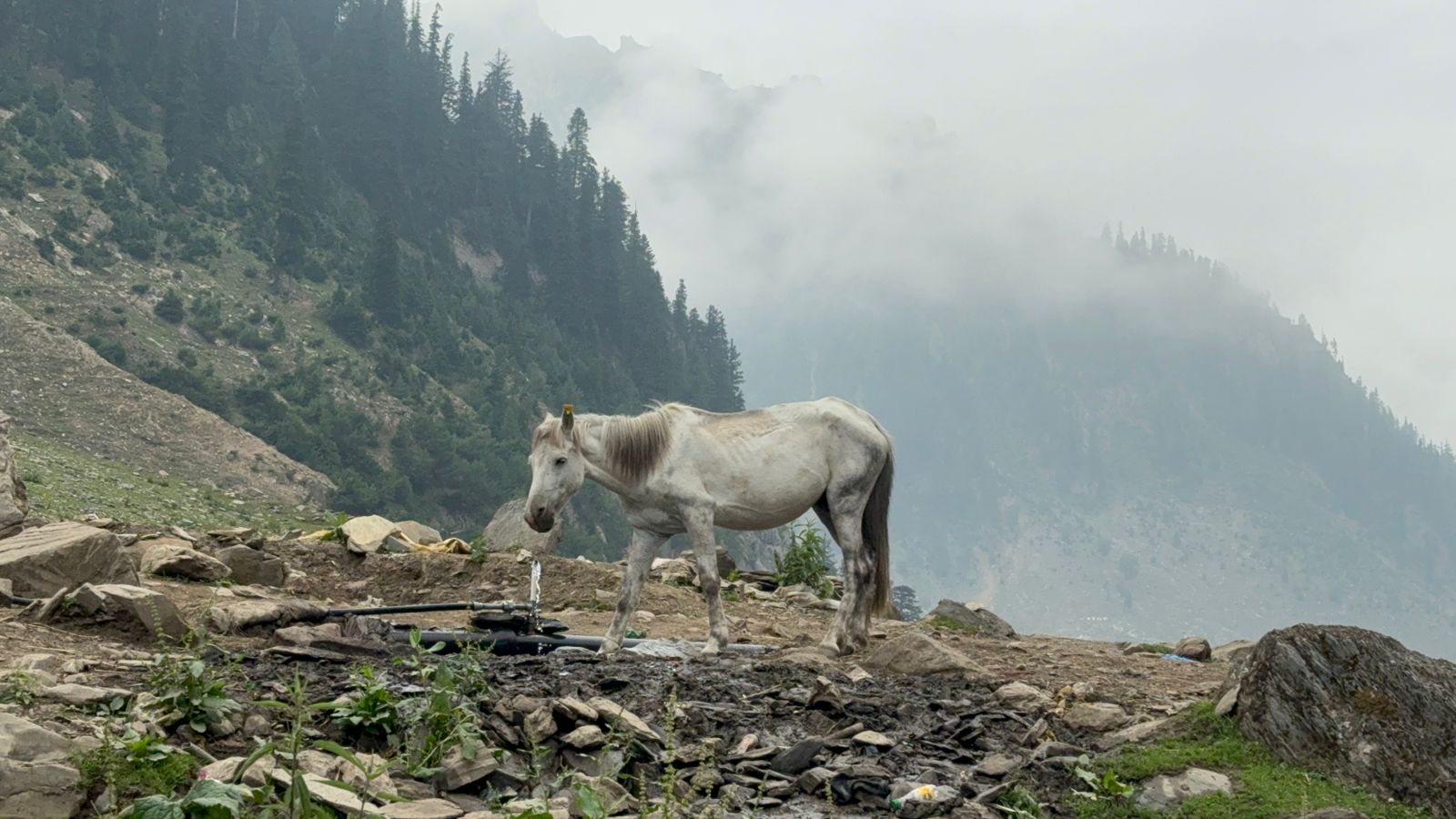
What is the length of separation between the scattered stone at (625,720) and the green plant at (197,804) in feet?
8.65

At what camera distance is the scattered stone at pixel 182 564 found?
1384 centimetres

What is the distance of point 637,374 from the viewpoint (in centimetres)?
11550

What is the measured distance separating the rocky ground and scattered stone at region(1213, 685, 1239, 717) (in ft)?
0.14

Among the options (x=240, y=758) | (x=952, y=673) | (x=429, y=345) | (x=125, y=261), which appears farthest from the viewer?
(x=429, y=345)

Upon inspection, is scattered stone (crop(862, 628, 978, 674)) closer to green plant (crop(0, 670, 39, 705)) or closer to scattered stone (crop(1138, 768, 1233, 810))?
scattered stone (crop(1138, 768, 1233, 810))

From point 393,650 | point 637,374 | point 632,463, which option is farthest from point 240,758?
point 637,374

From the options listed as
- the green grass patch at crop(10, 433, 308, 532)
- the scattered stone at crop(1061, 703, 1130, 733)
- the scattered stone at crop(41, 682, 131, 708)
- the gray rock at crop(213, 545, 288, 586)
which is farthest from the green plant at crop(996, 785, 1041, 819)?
the green grass patch at crop(10, 433, 308, 532)

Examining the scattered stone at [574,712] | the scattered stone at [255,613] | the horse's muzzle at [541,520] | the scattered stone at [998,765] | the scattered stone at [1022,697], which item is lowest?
the scattered stone at [998,765]

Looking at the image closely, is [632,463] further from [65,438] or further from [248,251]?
[248,251]

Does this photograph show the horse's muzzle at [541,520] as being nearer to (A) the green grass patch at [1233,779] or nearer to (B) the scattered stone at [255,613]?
(B) the scattered stone at [255,613]

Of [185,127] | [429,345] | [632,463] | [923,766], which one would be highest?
[185,127]

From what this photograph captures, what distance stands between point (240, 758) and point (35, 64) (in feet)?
310

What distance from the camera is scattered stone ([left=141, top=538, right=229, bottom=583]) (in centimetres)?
1384

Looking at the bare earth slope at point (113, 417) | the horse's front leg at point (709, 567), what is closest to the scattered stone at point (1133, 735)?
the horse's front leg at point (709, 567)
